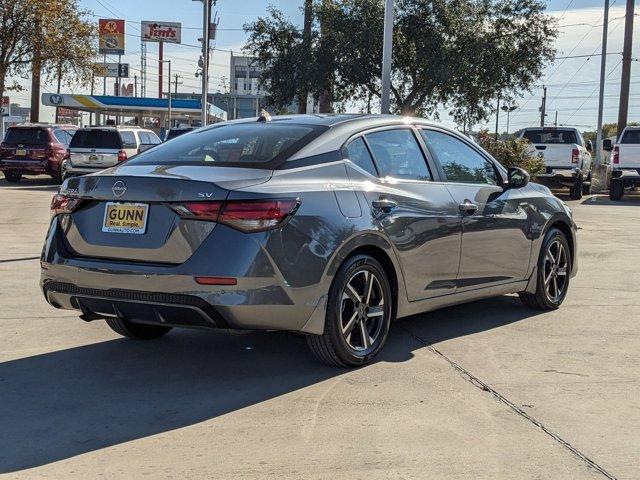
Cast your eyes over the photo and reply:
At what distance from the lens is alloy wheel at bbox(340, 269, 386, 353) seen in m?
5.20

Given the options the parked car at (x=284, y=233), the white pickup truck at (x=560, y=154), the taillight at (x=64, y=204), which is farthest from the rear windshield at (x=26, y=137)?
the taillight at (x=64, y=204)

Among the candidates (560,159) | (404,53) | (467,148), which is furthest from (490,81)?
(467,148)

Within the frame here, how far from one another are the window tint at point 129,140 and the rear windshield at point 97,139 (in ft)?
0.65

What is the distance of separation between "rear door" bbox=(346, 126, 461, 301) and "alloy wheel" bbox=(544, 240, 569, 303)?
60.8 inches

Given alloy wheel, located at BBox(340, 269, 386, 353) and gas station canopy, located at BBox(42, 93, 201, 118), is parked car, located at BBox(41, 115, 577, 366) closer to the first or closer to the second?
alloy wheel, located at BBox(340, 269, 386, 353)

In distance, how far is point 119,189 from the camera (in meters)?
4.81

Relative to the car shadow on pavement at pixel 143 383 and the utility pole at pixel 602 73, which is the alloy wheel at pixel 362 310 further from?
the utility pole at pixel 602 73

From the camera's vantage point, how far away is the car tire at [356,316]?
16.5ft

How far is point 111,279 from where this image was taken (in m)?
4.75

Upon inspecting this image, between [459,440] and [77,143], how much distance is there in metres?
20.2

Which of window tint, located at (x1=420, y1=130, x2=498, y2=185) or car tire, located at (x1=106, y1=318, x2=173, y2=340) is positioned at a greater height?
window tint, located at (x1=420, y1=130, x2=498, y2=185)

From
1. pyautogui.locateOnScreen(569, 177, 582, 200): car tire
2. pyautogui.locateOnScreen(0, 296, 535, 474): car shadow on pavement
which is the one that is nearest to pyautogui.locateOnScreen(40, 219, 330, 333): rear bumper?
pyautogui.locateOnScreen(0, 296, 535, 474): car shadow on pavement

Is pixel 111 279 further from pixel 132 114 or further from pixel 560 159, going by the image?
pixel 132 114

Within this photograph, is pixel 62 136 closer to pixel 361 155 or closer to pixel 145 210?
pixel 361 155
